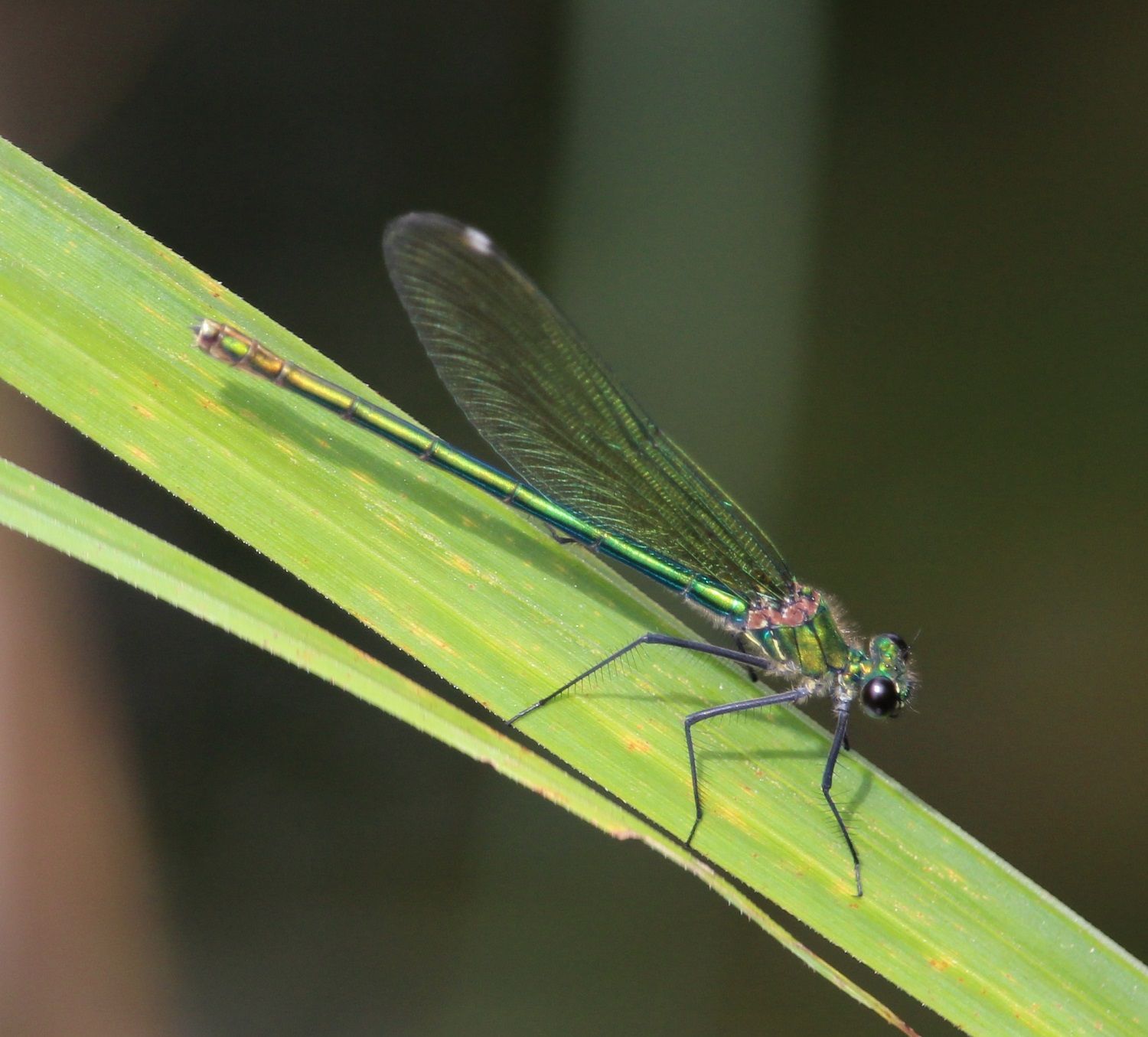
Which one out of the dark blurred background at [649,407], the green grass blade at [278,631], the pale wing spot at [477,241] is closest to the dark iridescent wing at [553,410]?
the pale wing spot at [477,241]

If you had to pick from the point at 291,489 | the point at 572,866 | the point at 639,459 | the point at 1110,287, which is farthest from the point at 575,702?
the point at 1110,287

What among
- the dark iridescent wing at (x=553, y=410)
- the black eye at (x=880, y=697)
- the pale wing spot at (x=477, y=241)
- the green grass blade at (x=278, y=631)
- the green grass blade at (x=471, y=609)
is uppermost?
the pale wing spot at (x=477, y=241)

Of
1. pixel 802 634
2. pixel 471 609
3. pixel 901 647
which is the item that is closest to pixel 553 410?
pixel 471 609

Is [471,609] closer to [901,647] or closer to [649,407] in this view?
[901,647]

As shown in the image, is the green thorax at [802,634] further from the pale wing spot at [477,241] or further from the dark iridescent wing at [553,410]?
the pale wing spot at [477,241]

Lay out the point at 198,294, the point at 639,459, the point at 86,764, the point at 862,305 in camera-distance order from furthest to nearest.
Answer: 1. the point at 862,305
2. the point at 86,764
3. the point at 639,459
4. the point at 198,294

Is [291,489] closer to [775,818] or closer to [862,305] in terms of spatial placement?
[775,818]

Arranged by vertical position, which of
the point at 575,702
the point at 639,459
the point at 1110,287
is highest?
the point at 1110,287
